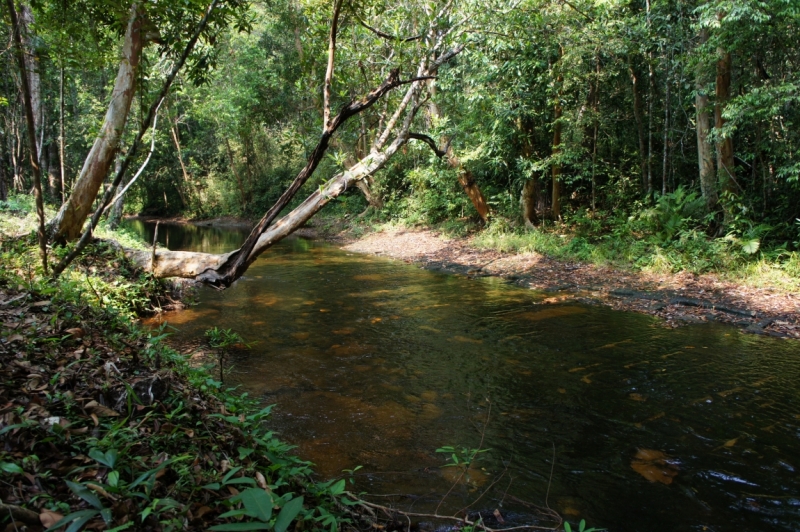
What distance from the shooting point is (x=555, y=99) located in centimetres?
1361

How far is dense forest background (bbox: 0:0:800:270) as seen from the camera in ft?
23.1

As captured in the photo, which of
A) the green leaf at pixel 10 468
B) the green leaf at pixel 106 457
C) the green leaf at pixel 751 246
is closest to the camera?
the green leaf at pixel 10 468

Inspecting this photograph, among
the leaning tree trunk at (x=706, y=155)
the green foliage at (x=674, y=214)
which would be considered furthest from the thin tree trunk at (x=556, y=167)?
the leaning tree trunk at (x=706, y=155)

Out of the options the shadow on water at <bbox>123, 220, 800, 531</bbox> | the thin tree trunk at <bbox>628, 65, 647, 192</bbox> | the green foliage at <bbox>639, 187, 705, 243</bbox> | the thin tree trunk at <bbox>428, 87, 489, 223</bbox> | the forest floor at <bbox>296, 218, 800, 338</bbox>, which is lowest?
the shadow on water at <bbox>123, 220, 800, 531</bbox>

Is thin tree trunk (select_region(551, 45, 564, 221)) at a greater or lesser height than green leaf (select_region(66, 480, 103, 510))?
greater

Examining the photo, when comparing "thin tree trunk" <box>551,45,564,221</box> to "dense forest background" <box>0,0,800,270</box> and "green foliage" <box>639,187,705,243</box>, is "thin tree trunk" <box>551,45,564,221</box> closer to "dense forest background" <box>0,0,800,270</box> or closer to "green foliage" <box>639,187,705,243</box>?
"dense forest background" <box>0,0,800,270</box>

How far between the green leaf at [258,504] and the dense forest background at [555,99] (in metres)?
4.34

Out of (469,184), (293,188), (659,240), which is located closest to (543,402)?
Answer: (293,188)

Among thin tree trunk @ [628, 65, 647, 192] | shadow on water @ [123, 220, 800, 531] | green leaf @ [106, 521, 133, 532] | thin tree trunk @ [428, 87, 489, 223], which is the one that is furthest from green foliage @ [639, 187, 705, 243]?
green leaf @ [106, 521, 133, 532]

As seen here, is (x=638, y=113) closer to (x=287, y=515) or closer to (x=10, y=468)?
(x=287, y=515)

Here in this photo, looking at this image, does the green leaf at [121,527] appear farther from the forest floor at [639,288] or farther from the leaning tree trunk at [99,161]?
the forest floor at [639,288]

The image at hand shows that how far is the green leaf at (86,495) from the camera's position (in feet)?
6.21

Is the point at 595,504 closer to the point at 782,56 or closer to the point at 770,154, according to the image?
the point at 770,154

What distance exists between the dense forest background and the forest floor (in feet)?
2.98
